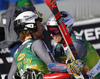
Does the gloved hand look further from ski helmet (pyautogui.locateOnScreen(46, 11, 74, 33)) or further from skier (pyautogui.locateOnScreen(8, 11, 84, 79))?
ski helmet (pyautogui.locateOnScreen(46, 11, 74, 33))

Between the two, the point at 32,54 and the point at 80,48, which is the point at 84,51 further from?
the point at 32,54

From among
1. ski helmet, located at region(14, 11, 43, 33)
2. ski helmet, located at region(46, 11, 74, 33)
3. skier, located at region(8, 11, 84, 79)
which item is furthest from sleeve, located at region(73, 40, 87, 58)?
ski helmet, located at region(14, 11, 43, 33)

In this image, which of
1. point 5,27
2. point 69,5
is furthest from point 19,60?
point 69,5

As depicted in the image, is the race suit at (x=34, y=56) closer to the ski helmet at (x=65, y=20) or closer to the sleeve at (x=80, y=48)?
the sleeve at (x=80, y=48)

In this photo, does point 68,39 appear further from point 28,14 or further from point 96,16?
point 96,16

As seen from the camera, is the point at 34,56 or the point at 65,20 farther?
the point at 65,20

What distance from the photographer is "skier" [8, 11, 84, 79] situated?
11.6ft

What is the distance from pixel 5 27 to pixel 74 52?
2559 millimetres

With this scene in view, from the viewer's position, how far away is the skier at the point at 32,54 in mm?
3545

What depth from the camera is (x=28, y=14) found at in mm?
3984

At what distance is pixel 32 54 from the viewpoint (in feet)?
12.0

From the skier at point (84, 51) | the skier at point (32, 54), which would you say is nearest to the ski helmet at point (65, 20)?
the skier at point (84, 51)

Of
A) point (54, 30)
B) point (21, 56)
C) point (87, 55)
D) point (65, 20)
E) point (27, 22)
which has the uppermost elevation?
point (27, 22)

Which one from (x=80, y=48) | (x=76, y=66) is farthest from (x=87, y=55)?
(x=76, y=66)
